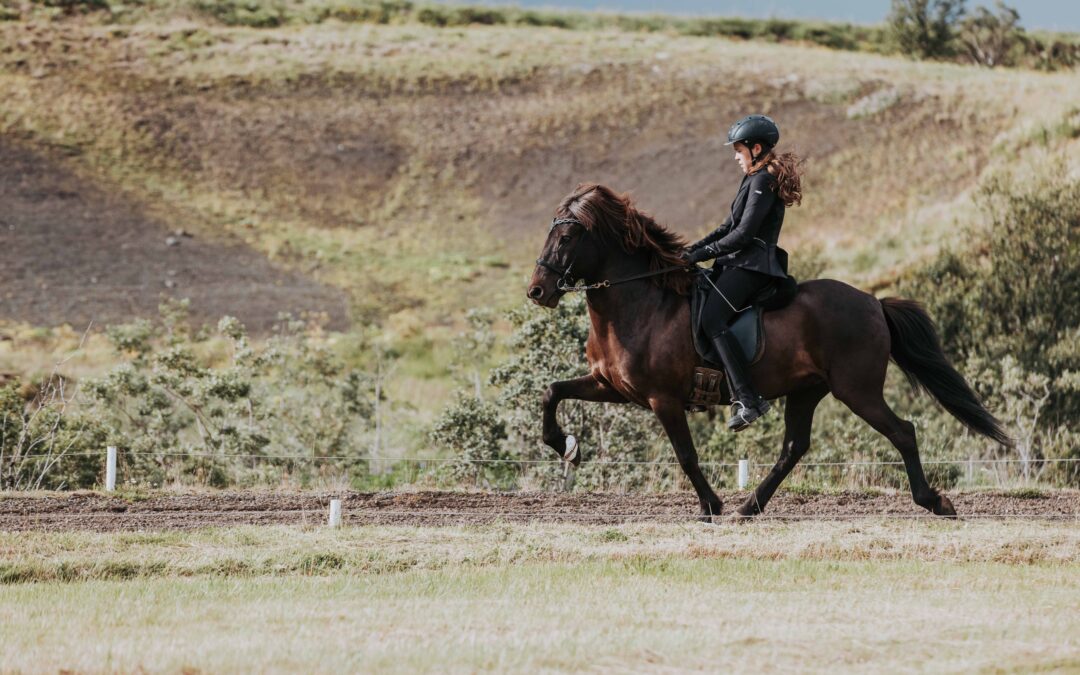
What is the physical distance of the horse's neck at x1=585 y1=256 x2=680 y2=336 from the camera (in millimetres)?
10633

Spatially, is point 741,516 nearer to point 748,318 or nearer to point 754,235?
point 748,318

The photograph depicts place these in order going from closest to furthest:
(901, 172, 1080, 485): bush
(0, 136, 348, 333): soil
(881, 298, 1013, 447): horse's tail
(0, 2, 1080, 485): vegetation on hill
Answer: (881, 298, 1013, 447): horse's tail
(901, 172, 1080, 485): bush
(0, 136, 348, 333): soil
(0, 2, 1080, 485): vegetation on hill

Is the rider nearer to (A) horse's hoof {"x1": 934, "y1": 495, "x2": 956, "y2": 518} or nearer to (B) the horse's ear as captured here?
(B) the horse's ear

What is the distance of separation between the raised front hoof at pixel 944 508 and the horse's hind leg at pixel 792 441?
1.21 metres

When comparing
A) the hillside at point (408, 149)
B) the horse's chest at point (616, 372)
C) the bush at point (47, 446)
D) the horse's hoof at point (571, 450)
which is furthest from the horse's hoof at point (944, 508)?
the hillside at point (408, 149)

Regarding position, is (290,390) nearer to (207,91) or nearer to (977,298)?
(977,298)

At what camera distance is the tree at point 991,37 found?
64062 mm

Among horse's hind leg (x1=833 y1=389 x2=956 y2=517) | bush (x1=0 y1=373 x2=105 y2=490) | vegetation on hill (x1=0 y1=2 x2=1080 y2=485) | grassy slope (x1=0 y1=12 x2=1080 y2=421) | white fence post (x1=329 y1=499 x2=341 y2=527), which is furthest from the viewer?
grassy slope (x1=0 y1=12 x2=1080 y2=421)

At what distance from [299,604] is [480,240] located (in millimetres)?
41595

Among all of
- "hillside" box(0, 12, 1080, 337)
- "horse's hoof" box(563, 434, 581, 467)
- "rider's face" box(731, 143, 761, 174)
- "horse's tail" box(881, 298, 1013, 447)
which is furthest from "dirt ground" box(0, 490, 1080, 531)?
"hillside" box(0, 12, 1080, 337)

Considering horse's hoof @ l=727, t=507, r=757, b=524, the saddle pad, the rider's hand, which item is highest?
the rider's hand

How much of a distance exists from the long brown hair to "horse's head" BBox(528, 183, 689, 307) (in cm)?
97

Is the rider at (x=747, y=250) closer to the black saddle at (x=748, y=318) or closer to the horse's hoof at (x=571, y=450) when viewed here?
the black saddle at (x=748, y=318)

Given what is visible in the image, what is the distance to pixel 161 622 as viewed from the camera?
724cm
